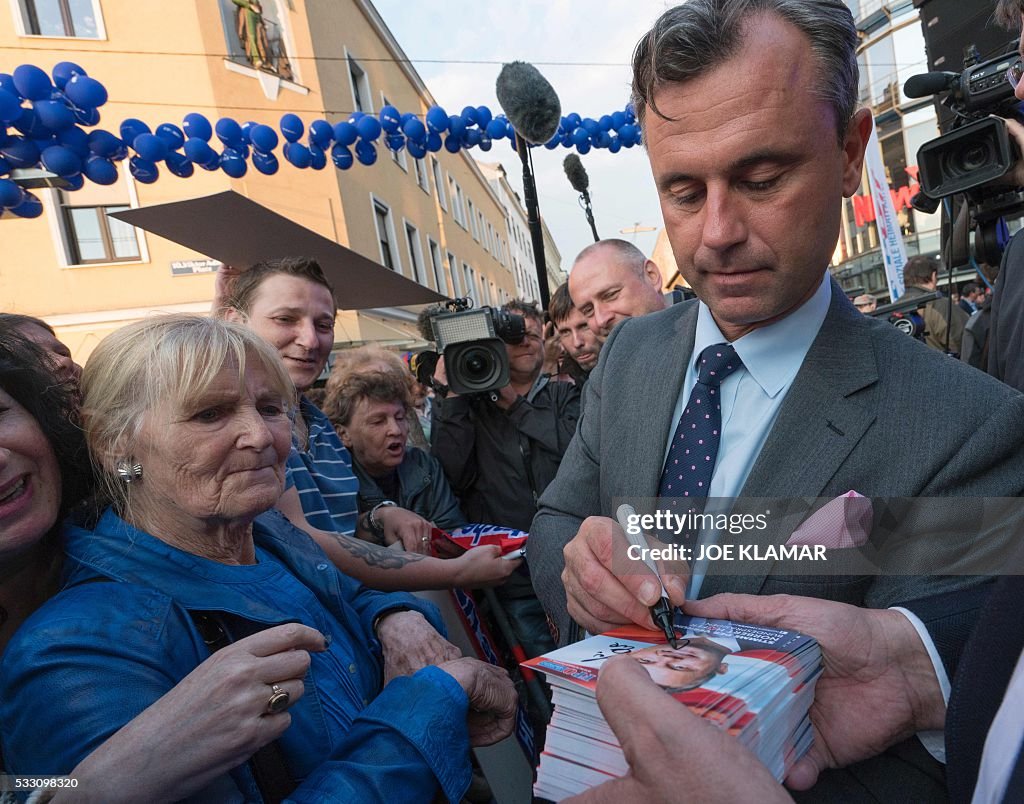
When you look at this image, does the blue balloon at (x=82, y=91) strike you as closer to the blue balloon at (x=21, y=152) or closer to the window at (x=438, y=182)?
the blue balloon at (x=21, y=152)

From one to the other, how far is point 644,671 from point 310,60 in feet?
42.1

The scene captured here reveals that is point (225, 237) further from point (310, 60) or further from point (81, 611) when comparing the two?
point (310, 60)

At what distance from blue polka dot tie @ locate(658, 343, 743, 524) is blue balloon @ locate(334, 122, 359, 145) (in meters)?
5.07

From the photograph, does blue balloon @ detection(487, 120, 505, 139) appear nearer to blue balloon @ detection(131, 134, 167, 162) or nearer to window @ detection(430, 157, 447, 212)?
blue balloon @ detection(131, 134, 167, 162)

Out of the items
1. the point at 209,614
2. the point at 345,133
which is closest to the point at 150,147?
the point at 345,133

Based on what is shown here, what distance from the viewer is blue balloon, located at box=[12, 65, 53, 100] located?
350cm

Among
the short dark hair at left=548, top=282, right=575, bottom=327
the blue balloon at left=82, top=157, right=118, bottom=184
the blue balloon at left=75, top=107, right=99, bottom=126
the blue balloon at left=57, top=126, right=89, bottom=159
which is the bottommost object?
the short dark hair at left=548, top=282, right=575, bottom=327

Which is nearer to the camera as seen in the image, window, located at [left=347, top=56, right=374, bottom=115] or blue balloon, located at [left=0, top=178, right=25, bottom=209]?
blue balloon, located at [left=0, top=178, right=25, bottom=209]

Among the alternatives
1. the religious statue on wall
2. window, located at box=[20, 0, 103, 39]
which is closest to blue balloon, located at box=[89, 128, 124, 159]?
the religious statue on wall

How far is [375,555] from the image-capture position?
6.56 ft

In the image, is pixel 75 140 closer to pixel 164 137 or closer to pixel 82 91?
pixel 82 91

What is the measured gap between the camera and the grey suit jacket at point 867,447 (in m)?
0.96

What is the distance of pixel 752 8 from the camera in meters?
1.05

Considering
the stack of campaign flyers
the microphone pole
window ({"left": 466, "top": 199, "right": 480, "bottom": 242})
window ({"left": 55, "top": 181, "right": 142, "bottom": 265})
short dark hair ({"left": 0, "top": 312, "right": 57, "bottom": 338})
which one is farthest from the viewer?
window ({"left": 466, "top": 199, "right": 480, "bottom": 242})
